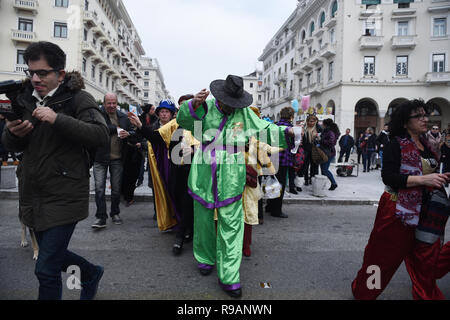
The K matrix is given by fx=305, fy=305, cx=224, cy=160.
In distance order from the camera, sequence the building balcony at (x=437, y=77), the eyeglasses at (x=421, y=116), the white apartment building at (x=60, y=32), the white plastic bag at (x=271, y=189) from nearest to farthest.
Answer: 1. the eyeglasses at (x=421, y=116)
2. the white plastic bag at (x=271, y=189)
3. the building balcony at (x=437, y=77)
4. the white apartment building at (x=60, y=32)

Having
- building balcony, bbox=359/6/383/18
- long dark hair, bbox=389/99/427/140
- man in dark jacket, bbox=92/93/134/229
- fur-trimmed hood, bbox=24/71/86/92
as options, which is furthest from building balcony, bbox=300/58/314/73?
fur-trimmed hood, bbox=24/71/86/92

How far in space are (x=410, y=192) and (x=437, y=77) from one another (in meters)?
28.4

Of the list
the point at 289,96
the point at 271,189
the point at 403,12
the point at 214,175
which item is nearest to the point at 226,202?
the point at 214,175

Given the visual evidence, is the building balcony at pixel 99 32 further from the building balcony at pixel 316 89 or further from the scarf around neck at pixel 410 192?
the scarf around neck at pixel 410 192

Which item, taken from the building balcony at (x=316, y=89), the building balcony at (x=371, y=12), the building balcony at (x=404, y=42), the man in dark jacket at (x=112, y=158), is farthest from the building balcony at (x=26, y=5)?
the building balcony at (x=404, y=42)

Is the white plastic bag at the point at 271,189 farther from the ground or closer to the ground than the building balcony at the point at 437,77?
closer to the ground

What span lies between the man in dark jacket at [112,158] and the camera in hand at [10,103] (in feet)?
8.75

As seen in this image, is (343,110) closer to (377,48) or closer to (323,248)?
(377,48)

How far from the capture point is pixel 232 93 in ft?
9.77

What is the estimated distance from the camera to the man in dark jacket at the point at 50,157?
191 cm

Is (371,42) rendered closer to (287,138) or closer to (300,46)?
(300,46)

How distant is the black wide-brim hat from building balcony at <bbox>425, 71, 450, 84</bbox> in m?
28.1

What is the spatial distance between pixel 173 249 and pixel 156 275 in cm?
68

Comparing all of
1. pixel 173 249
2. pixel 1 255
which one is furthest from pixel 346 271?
pixel 1 255
